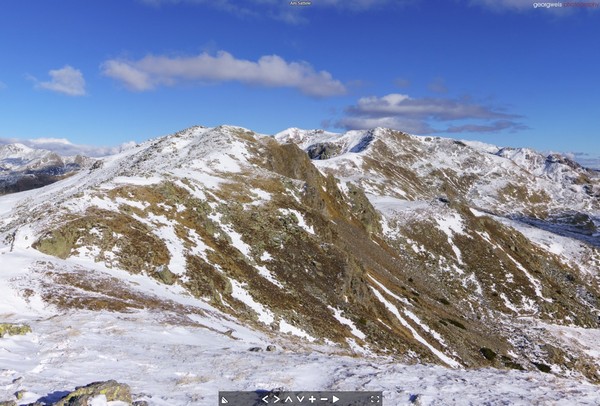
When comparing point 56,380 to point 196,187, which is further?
point 196,187

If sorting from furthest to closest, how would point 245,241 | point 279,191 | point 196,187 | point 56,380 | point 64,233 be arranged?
point 279,191
point 196,187
point 245,241
point 64,233
point 56,380

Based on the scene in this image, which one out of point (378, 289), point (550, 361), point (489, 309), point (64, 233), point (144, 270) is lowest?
point (550, 361)

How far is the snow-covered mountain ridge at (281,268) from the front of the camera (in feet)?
84.8

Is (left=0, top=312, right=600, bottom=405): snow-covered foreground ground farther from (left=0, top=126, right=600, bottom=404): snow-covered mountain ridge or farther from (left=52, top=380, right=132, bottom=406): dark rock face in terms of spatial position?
(left=52, top=380, right=132, bottom=406): dark rock face

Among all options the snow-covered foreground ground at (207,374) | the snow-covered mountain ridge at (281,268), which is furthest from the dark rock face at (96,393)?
the snow-covered mountain ridge at (281,268)

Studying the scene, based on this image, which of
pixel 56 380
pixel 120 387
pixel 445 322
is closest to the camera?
pixel 120 387

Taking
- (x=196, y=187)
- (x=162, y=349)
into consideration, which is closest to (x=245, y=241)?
(x=196, y=187)

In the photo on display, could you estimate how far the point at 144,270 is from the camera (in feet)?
102

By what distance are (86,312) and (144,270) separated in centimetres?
990

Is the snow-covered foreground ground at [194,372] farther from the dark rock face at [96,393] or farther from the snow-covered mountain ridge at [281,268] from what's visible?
the dark rock face at [96,393]

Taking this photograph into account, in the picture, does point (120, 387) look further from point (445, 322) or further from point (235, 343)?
point (445, 322)

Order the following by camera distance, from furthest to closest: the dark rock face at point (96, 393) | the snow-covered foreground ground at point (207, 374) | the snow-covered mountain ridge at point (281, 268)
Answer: the snow-covered mountain ridge at point (281, 268)
the snow-covered foreground ground at point (207, 374)
the dark rock face at point (96, 393)

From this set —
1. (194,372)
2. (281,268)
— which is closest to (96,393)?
(194,372)

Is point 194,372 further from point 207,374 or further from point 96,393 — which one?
point 96,393
